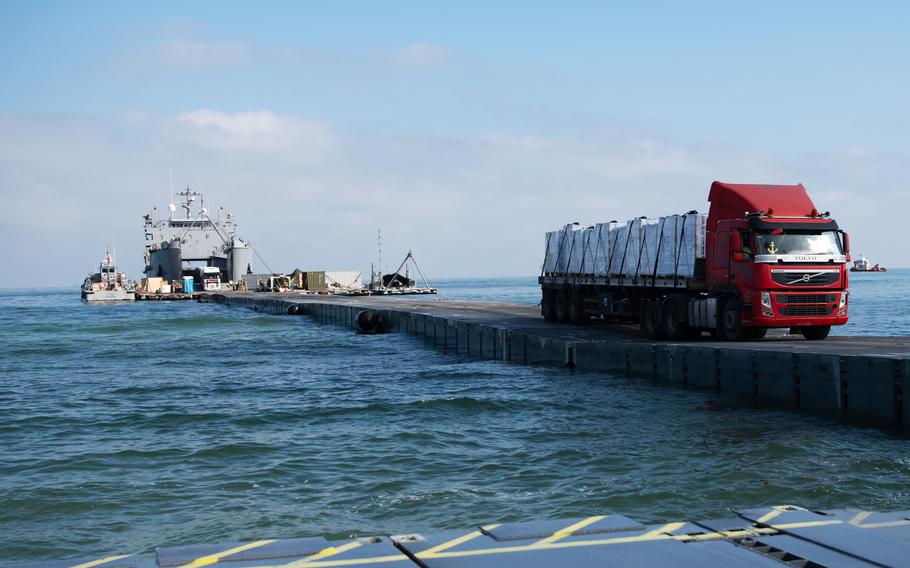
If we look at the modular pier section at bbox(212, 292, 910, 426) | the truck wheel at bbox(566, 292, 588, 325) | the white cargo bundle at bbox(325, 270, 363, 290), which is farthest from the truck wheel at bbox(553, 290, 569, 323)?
the white cargo bundle at bbox(325, 270, 363, 290)

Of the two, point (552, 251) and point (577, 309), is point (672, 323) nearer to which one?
point (577, 309)

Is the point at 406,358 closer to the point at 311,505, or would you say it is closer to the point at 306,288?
the point at 311,505

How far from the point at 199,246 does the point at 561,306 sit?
3934 inches

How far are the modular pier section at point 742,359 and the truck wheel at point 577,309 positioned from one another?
23.4 inches

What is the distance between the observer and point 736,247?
23688 mm

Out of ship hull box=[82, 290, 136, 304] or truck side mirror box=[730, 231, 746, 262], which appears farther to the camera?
ship hull box=[82, 290, 136, 304]

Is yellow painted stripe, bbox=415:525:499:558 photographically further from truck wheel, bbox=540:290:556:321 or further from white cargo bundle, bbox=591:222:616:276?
truck wheel, bbox=540:290:556:321

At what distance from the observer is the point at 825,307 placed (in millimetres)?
23500

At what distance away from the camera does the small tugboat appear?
11744 cm

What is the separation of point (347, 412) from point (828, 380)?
11117mm

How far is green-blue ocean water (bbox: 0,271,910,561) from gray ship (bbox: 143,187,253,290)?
98677 millimetres

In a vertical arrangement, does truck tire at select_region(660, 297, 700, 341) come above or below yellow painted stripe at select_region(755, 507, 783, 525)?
above

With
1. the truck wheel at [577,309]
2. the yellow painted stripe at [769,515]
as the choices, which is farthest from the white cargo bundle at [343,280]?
the yellow painted stripe at [769,515]

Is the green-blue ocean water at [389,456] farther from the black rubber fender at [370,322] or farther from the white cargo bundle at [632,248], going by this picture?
the black rubber fender at [370,322]
